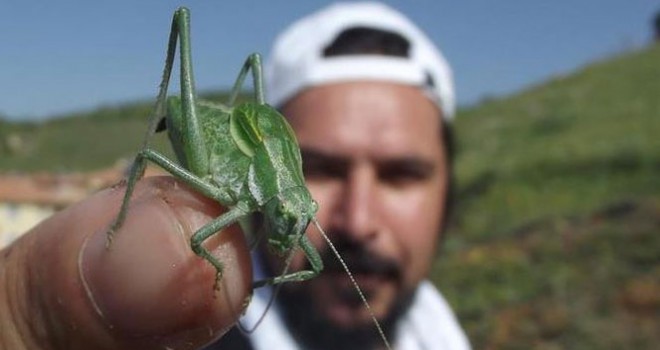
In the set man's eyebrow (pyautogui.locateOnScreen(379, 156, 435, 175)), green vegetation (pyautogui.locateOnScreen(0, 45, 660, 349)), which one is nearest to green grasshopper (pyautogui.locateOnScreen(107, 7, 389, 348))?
green vegetation (pyautogui.locateOnScreen(0, 45, 660, 349))

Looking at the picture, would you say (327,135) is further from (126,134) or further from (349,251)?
(126,134)

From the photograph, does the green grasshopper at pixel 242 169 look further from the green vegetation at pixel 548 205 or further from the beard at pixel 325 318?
the beard at pixel 325 318

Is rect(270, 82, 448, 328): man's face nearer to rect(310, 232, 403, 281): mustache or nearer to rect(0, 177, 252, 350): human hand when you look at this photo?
rect(310, 232, 403, 281): mustache

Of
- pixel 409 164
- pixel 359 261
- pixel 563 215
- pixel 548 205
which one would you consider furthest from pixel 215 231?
pixel 548 205

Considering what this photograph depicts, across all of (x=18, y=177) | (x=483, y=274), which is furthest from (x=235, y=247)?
(x=483, y=274)

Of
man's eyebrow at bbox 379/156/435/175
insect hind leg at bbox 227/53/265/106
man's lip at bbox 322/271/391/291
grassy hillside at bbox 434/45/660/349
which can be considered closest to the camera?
insect hind leg at bbox 227/53/265/106

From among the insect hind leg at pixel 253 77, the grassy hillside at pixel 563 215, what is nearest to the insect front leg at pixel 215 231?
the insect hind leg at pixel 253 77
